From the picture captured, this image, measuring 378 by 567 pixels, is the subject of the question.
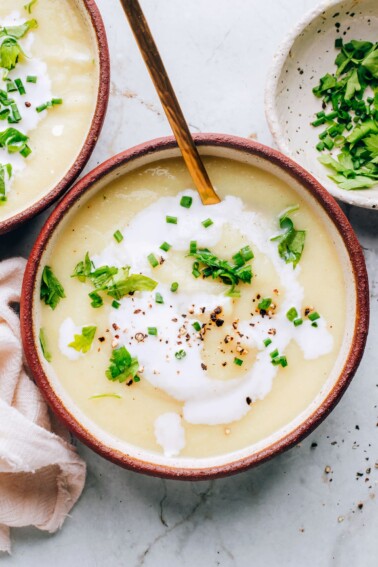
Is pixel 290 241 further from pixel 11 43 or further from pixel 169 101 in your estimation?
pixel 11 43

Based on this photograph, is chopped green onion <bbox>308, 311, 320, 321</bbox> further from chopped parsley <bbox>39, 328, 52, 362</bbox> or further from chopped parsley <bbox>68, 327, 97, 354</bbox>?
chopped parsley <bbox>39, 328, 52, 362</bbox>

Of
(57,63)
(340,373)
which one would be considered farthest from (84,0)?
(340,373)

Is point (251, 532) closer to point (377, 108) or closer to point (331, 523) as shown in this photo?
point (331, 523)

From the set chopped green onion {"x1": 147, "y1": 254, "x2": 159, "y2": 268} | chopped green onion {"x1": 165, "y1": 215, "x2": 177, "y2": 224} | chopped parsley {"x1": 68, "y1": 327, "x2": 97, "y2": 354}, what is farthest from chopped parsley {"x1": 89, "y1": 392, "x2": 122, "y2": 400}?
chopped green onion {"x1": 165, "y1": 215, "x2": 177, "y2": 224}

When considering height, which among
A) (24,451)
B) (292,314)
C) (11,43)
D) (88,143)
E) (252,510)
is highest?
(11,43)

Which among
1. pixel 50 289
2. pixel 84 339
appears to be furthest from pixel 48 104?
pixel 84 339
